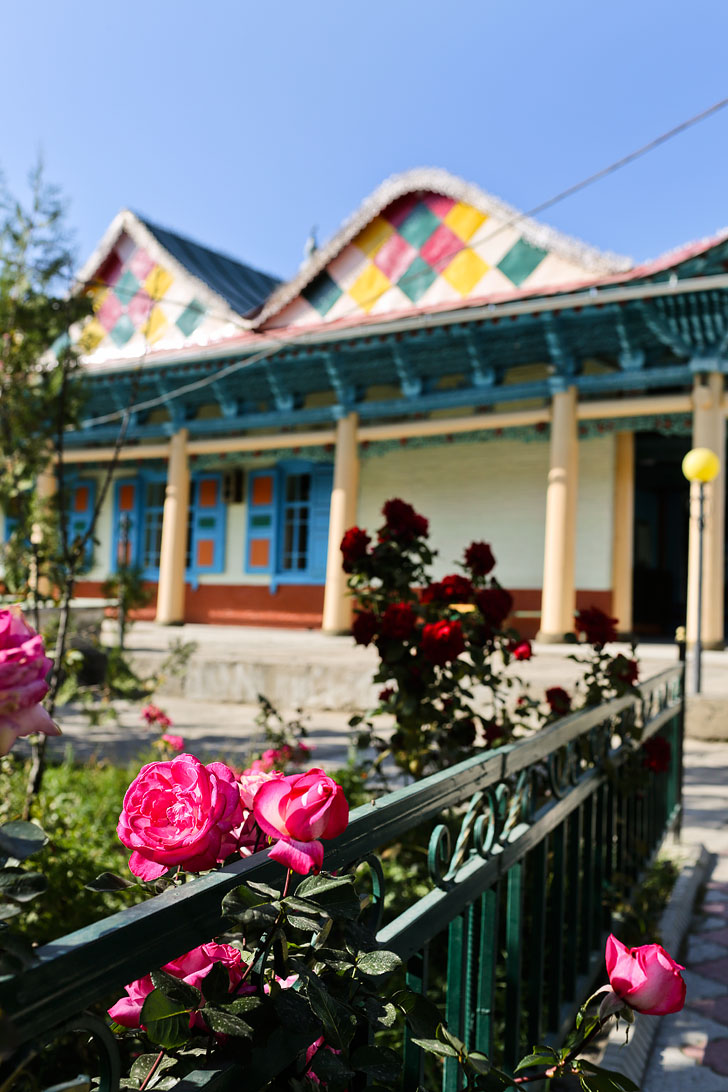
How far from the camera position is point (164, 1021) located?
76 centimetres

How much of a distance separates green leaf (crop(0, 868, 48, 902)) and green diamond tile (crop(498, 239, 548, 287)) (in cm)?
1091

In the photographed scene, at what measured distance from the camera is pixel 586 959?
97.0 inches

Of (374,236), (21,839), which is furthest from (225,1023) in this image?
(374,236)

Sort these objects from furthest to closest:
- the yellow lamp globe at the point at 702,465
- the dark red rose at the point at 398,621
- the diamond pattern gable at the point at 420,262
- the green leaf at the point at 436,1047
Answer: the diamond pattern gable at the point at 420,262
the yellow lamp globe at the point at 702,465
the dark red rose at the point at 398,621
the green leaf at the point at 436,1047

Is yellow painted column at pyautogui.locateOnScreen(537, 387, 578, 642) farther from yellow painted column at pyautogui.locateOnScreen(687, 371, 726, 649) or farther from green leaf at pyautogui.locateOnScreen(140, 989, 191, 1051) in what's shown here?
green leaf at pyautogui.locateOnScreen(140, 989, 191, 1051)

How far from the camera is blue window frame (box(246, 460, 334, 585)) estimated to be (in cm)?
1323

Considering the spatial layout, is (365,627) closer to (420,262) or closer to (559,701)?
(559,701)

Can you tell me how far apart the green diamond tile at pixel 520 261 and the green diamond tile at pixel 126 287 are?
23.2ft

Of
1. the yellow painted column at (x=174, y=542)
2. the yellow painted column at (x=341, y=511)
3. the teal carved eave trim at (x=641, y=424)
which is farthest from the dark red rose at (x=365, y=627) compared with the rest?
the yellow painted column at (x=174, y=542)

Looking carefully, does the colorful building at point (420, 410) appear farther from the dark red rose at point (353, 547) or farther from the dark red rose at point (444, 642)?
the dark red rose at point (444, 642)

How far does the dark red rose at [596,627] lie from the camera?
2828 mm

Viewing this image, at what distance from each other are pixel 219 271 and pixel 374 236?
4232 mm

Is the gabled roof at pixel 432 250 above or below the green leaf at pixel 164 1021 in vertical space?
above

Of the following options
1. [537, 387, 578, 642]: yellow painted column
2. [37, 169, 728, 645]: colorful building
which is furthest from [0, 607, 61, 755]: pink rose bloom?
[537, 387, 578, 642]: yellow painted column
